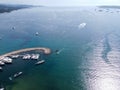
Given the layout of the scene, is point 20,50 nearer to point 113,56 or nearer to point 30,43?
point 30,43

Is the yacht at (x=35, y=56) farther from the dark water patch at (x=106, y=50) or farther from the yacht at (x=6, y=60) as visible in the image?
the dark water patch at (x=106, y=50)

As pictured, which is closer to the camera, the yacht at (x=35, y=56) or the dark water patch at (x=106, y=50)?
the yacht at (x=35, y=56)

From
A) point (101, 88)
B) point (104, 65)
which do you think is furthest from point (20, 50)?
point (101, 88)

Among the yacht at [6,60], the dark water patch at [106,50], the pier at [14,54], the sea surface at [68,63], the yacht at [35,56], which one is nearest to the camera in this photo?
the sea surface at [68,63]

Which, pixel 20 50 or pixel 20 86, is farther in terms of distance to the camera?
pixel 20 50

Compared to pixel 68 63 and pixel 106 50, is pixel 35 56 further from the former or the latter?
pixel 106 50

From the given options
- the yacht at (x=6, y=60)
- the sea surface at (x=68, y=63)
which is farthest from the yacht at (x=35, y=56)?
the yacht at (x=6, y=60)

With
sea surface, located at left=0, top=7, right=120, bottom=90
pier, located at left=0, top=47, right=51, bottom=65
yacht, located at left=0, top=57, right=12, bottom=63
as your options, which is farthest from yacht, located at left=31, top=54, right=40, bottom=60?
yacht, located at left=0, top=57, right=12, bottom=63

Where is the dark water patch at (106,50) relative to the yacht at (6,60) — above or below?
below

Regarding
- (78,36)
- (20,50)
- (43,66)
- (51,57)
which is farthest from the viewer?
(78,36)

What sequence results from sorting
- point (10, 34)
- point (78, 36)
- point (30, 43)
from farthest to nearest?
point (10, 34) → point (78, 36) → point (30, 43)

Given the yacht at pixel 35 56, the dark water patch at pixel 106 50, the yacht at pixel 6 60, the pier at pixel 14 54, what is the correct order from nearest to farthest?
1. the yacht at pixel 6 60
2. the pier at pixel 14 54
3. the yacht at pixel 35 56
4. the dark water patch at pixel 106 50
